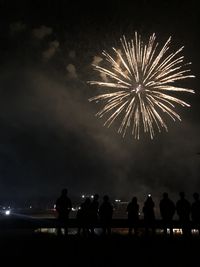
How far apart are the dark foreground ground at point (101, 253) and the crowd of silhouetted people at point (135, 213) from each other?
2525 millimetres

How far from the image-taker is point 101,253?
13.3 m

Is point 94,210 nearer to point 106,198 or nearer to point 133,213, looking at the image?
point 106,198

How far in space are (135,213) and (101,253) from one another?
7404 mm

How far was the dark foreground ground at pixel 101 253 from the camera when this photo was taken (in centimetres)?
1169

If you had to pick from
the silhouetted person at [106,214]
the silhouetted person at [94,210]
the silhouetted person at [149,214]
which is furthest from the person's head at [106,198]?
the silhouetted person at [149,214]

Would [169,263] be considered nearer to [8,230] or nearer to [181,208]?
[181,208]

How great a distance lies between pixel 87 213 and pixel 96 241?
12.8 ft

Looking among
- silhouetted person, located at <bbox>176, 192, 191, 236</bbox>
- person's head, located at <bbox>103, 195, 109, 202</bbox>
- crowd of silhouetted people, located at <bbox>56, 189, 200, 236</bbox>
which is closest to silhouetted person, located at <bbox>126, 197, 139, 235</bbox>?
crowd of silhouetted people, located at <bbox>56, 189, 200, 236</bbox>

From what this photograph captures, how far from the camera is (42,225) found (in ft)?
72.3

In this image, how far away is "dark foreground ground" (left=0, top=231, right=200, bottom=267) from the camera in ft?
38.3

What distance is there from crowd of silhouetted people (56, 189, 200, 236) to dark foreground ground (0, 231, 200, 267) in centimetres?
252

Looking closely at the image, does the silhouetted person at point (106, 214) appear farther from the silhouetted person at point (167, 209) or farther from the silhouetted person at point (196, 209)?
the silhouetted person at point (196, 209)

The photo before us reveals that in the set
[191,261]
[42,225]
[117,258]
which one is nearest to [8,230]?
[42,225]

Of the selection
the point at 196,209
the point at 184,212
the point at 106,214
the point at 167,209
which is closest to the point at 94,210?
the point at 106,214
